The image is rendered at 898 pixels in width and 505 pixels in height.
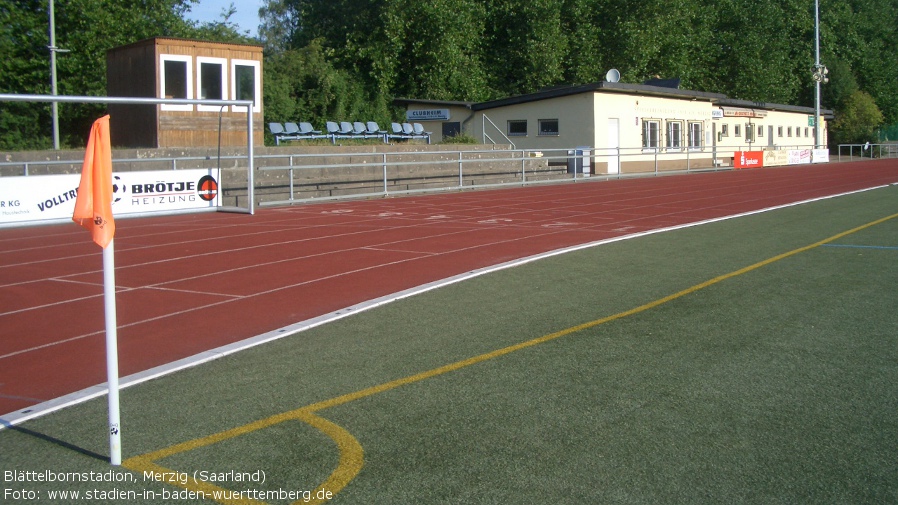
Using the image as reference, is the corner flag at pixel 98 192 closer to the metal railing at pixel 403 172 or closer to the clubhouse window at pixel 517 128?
the metal railing at pixel 403 172

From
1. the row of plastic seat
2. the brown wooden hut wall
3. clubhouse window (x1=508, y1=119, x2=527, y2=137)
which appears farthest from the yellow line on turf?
clubhouse window (x1=508, y1=119, x2=527, y2=137)

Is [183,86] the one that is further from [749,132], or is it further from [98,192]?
[749,132]

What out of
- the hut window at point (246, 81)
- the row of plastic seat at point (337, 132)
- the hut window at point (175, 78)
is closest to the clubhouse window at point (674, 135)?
the row of plastic seat at point (337, 132)

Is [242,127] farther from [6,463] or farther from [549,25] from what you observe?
[549,25]

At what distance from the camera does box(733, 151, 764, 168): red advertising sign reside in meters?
42.5

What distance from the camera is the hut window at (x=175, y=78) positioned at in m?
21.7

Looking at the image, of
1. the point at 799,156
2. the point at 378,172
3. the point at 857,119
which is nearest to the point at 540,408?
the point at 378,172

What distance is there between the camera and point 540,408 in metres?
5.33

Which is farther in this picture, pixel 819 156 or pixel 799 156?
pixel 819 156

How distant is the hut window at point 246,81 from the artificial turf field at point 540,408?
50.6ft

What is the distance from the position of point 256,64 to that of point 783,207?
13.7 metres

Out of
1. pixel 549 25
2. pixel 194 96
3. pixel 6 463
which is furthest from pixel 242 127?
pixel 549 25

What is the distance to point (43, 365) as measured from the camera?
6.73m

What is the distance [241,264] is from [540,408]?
7123 millimetres
